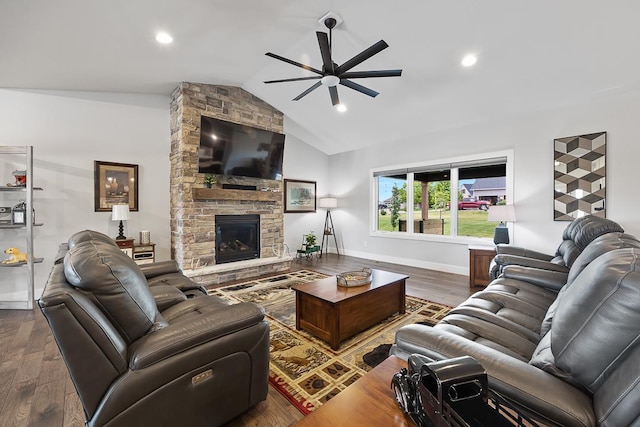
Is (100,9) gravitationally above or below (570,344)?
above

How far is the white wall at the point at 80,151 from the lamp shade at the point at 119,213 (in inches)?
15.7

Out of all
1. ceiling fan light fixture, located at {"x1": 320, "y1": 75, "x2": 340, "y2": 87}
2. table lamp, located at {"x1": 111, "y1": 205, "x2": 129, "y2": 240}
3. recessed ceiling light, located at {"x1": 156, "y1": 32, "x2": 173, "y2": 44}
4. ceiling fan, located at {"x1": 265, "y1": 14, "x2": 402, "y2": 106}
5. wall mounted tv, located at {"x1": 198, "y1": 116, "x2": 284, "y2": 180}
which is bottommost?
table lamp, located at {"x1": 111, "y1": 205, "x2": 129, "y2": 240}

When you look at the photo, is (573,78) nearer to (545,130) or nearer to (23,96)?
(545,130)

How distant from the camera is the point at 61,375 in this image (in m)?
2.12

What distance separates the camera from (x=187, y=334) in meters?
1.36

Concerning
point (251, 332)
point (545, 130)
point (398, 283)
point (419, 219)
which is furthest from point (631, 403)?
point (419, 219)

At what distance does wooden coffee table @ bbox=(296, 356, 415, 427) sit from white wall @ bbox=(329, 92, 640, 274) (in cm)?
444

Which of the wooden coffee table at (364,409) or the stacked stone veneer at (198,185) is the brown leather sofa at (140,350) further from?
the stacked stone veneer at (198,185)

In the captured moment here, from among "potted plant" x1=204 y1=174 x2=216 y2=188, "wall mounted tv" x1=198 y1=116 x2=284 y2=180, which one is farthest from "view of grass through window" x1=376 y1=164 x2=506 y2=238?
"potted plant" x1=204 y1=174 x2=216 y2=188

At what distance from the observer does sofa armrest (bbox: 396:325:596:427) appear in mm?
868

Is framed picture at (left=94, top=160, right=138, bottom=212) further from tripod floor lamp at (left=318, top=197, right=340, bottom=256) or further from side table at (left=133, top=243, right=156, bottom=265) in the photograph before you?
tripod floor lamp at (left=318, top=197, right=340, bottom=256)

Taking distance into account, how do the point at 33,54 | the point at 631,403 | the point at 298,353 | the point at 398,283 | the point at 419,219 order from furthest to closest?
the point at 419,219 < the point at 398,283 < the point at 33,54 < the point at 298,353 < the point at 631,403

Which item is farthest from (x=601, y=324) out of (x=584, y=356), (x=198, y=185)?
(x=198, y=185)

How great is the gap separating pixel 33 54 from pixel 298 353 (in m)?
3.94
